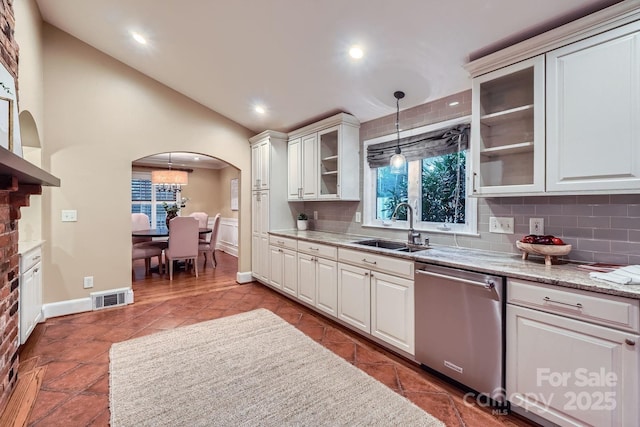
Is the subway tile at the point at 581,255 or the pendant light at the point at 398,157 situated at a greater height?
the pendant light at the point at 398,157

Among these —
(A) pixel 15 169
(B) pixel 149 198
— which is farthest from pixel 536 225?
(B) pixel 149 198

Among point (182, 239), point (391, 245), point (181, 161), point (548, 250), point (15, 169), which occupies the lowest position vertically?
point (182, 239)

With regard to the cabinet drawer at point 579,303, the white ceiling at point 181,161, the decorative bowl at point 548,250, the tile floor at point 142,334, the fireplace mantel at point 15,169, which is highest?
the white ceiling at point 181,161

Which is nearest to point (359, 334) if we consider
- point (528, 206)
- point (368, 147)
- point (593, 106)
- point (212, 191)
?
point (528, 206)

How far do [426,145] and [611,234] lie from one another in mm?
1534

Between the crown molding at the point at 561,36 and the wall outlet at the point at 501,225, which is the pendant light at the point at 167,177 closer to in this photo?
the crown molding at the point at 561,36

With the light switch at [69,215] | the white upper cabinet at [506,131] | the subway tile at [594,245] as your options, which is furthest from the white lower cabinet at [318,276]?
the light switch at [69,215]

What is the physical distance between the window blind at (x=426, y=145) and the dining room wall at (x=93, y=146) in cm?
276

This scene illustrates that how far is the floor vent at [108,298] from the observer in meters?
3.70

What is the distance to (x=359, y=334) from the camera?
2977mm

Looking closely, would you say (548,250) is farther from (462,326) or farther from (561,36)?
(561,36)

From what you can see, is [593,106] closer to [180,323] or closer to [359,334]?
[359,334]

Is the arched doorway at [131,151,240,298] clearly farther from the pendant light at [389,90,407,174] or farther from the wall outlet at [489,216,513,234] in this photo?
the wall outlet at [489,216,513,234]

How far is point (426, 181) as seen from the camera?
3.07 m
